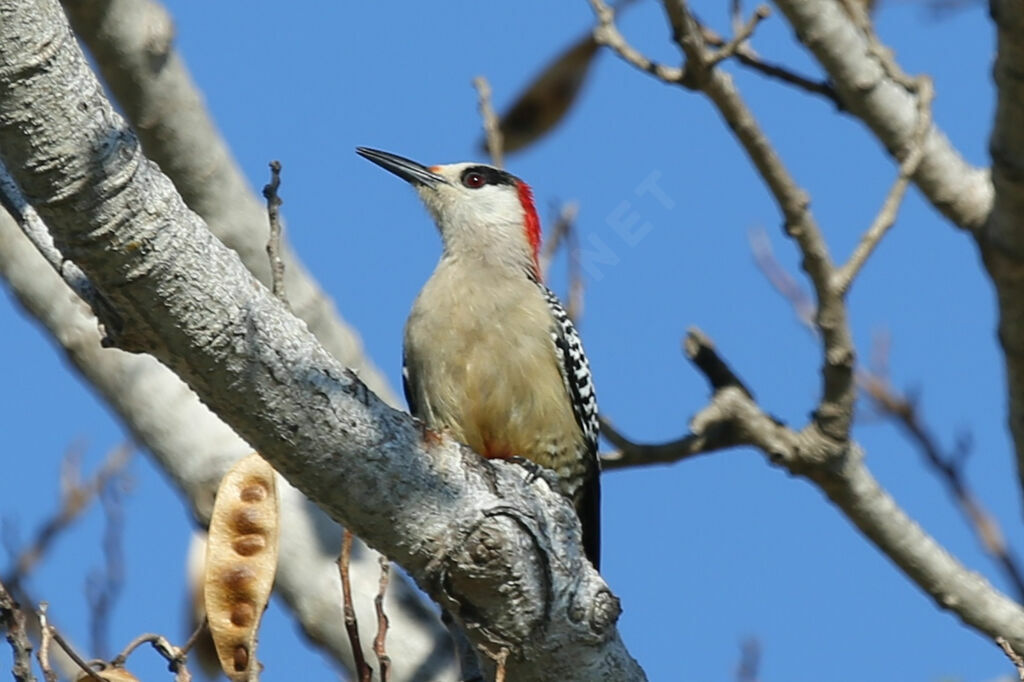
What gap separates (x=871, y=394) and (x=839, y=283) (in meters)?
1.46

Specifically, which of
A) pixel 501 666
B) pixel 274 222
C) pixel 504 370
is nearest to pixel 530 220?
pixel 504 370

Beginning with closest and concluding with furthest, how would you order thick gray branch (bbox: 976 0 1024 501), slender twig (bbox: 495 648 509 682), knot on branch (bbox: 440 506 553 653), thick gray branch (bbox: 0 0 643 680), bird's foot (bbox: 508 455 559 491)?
thick gray branch (bbox: 0 0 643 680) → slender twig (bbox: 495 648 509 682) → knot on branch (bbox: 440 506 553 653) → bird's foot (bbox: 508 455 559 491) → thick gray branch (bbox: 976 0 1024 501)

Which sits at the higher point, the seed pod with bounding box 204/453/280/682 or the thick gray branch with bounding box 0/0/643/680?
the thick gray branch with bounding box 0/0/643/680

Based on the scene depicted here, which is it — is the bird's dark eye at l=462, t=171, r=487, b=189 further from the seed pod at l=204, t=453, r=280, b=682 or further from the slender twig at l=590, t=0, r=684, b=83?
the seed pod at l=204, t=453, r=280, b=682

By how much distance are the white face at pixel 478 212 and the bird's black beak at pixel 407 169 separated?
3 centimetres

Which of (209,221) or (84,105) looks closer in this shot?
(84,105)

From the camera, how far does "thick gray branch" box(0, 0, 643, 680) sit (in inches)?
131

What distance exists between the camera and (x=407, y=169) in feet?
26.9

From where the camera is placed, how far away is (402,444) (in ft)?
13.8

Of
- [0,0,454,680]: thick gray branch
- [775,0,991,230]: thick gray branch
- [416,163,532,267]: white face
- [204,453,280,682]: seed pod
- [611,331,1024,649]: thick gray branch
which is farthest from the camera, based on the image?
[416,163,532,267]: white face

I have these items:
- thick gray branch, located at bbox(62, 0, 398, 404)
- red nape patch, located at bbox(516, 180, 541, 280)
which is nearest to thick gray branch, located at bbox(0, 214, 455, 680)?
thick gray branch, located at bbox(62, 0, 398, 404)

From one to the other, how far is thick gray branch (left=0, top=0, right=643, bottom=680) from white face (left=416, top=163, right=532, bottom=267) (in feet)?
9.63

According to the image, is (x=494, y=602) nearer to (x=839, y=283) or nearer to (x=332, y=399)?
(x=332, y=399)

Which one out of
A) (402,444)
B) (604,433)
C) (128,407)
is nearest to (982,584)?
(604,433)
